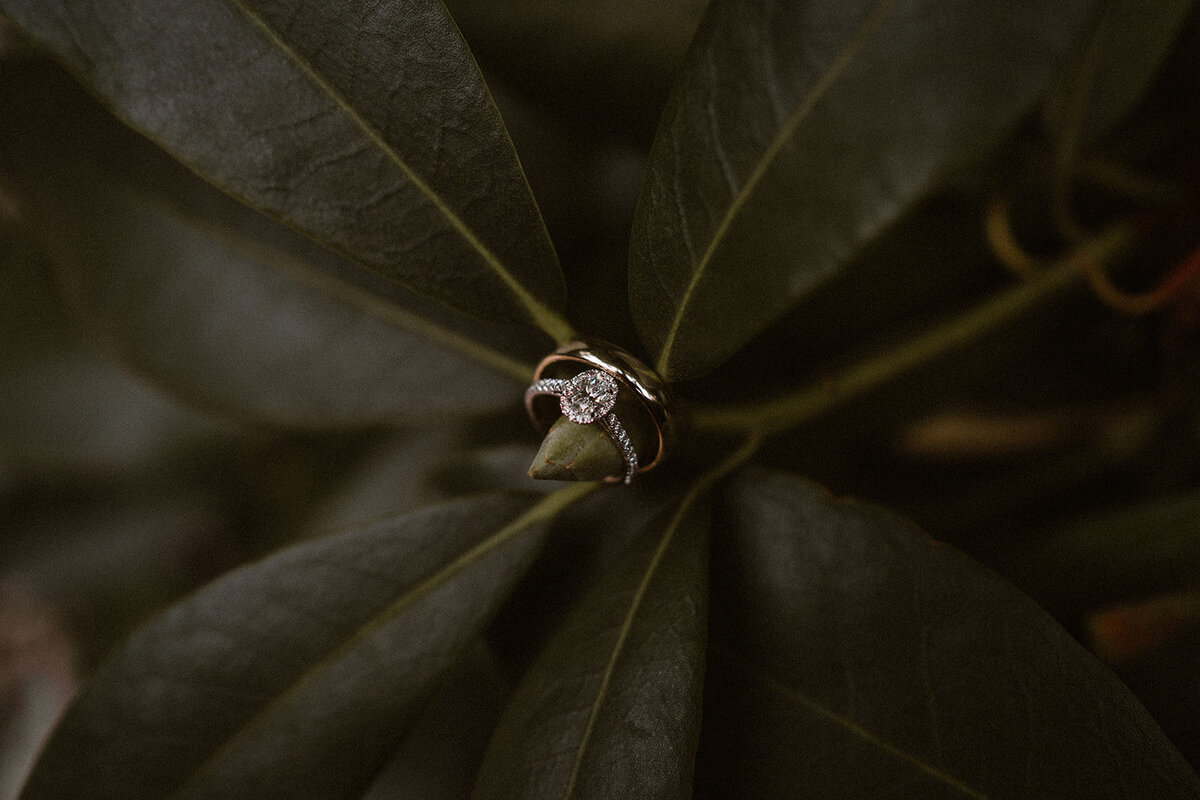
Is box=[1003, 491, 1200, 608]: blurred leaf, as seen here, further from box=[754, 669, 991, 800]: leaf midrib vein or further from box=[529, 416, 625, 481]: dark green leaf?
box=[529, 416, 625, 481]: dark green leaf

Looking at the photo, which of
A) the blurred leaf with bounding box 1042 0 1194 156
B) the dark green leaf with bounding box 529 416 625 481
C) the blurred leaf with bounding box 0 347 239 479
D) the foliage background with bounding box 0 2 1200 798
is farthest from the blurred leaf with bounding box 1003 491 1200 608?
the blurred leaf with bounding box 0 347 239 479

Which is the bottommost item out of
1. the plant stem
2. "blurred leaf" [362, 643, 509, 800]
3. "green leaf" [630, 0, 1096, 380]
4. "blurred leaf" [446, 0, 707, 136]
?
"blurred leaf" [362, 643, 509, 800]

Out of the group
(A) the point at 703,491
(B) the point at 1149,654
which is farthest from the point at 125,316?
(B) the point at 1149,654

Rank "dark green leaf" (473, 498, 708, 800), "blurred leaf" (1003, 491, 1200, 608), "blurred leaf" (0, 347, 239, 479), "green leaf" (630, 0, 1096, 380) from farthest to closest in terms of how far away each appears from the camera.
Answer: "blurred leaf" (0, 347, 239, 479) < "blurred leaf" (1003, 491, 1200, 608) < "dark green leaf" (473, 498, 708, 800) < "green leaf" (630, 0, 1096, 380)

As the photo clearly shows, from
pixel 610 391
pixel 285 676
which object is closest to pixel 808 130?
pixel 610 391

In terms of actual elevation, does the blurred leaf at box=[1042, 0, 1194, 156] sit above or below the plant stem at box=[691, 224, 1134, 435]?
above
